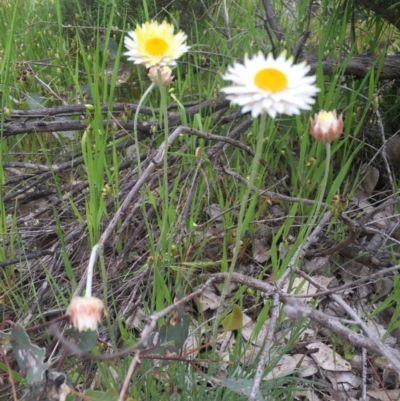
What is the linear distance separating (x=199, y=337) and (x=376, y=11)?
1.25 metres

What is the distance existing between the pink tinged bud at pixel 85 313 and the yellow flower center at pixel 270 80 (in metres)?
0.39

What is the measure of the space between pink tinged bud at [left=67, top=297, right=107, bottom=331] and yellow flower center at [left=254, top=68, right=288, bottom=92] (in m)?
0.39

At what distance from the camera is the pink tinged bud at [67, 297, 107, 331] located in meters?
0.66

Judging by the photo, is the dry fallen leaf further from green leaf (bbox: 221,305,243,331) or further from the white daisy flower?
the white daisy flower

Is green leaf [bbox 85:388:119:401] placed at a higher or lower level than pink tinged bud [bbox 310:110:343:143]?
lower

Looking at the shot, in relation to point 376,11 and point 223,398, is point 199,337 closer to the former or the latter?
point 223,398

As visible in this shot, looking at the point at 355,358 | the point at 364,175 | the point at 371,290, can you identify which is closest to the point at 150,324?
the point at 355,358

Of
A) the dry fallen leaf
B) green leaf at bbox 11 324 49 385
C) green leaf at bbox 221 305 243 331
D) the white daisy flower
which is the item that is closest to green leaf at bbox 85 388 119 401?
green leaf at bbox 11 324 49 385

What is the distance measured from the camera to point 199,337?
109 centimetres

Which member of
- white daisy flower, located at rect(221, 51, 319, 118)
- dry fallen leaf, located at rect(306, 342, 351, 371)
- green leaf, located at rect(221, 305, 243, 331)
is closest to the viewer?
white daisy flower, located at rect(221, 51, 319, 118)

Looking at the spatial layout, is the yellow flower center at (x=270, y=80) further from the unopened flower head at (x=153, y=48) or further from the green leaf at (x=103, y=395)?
the green leaf at (x=103, y=395)

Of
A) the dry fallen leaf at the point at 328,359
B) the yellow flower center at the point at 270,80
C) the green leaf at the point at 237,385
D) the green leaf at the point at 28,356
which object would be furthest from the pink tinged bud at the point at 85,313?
the dry fallen leaf at the point at 328,359

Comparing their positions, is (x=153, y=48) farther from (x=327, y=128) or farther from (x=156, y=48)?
(x=327, y=128)

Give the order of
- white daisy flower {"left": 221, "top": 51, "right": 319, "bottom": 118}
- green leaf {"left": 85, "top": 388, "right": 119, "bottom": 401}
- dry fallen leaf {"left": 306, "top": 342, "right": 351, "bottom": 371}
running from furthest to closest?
dry fallen leaf {"left": 306, "top": 342, "right": 351, "bottom": 371}, green leaf {"left": 85, "top": 388, "right": 119, "bottom": 401}, white daisy flower {"left": 221, "top": 51, "right": 319, "bottom": 118}
